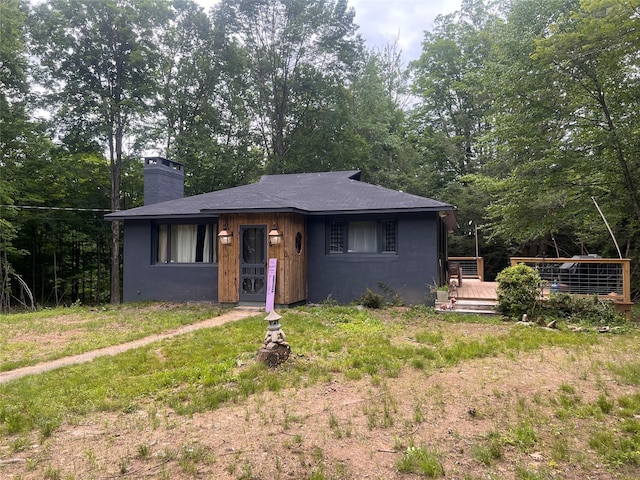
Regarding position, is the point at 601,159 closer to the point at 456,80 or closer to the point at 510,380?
the point at 510,380

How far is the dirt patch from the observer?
2.64 meters

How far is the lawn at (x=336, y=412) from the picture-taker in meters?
2.69

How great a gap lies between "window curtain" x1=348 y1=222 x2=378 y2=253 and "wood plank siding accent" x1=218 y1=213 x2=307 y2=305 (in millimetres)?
1398

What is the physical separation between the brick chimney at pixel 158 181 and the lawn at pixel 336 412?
7.83 meters

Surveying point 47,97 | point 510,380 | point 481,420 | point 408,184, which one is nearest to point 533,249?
point 408,184

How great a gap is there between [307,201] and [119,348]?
249 inches

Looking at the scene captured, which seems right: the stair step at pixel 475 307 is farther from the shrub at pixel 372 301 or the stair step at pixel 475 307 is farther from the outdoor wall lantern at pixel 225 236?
the outdoor wall lantern at pixel 225 236

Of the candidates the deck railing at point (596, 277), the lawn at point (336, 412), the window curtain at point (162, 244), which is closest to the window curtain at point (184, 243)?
the window curtain at point (162, 244)

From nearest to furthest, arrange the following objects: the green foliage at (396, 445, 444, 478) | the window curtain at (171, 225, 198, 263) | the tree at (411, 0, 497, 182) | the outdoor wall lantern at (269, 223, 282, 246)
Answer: the green foliage at (396, 445, 444, 478), the outdoor wall lantern at (269, 223, 282, 246), the window curtain at (171, 225, 198, 263), the tree at (411, 0, 497, 182)

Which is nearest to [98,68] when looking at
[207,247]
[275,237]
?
[207,247]

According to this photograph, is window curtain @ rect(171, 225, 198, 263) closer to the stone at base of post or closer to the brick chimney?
the brick chimney

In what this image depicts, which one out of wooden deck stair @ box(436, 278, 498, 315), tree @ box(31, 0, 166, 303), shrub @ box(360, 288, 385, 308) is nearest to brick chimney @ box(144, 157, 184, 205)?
tree @ box(31, 0, 166, 303)

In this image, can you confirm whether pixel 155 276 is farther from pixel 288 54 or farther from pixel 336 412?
pixel 288 54

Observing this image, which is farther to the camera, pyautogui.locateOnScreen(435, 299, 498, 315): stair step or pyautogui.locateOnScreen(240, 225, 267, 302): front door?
pyautogui.locateOnScreen(240, 225, 267, 302): front door
